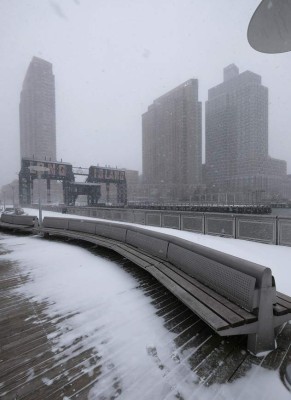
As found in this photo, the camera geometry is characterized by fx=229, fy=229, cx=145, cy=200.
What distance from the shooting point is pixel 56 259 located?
19.3 feet

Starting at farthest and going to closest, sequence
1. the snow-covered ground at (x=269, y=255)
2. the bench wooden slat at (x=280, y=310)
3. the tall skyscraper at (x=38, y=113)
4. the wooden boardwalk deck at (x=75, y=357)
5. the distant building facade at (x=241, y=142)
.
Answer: the tall skyscraper at (x=38, y=113) → the distant building facade at (x=241, y=142) → the snow-covered ground at (x=269, y=255) → the bench wooden slat at (x=280, y=310) → the wooden boardwalk deck at (x=75, y=357)

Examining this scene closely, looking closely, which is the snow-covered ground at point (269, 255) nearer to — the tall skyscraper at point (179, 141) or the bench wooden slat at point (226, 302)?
the bench wooden slat at point (226, 302)

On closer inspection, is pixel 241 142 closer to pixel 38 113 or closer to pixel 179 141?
pixel 179 141

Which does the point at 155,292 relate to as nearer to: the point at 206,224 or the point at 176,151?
the point at 206,224

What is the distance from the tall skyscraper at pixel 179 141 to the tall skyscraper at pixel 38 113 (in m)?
68.0

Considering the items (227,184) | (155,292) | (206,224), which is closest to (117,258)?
(155,292)

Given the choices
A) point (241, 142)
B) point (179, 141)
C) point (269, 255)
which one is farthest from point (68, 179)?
point (241, 142)

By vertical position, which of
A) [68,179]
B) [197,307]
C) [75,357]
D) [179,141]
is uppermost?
[179,141]

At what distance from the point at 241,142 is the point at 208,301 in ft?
408

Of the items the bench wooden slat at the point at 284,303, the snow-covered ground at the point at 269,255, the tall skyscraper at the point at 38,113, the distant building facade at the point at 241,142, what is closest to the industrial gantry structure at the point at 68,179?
the snow-covered ground at the point at 269,255

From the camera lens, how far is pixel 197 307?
2.64 m

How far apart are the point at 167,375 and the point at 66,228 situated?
8.08 m

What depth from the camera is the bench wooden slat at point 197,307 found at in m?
2.25

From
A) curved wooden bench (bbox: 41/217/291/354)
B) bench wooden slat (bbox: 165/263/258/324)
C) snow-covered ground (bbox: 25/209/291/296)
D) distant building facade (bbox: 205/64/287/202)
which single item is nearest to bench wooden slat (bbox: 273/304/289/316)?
curved wooden bench (bbox: 41/217/291/354)
